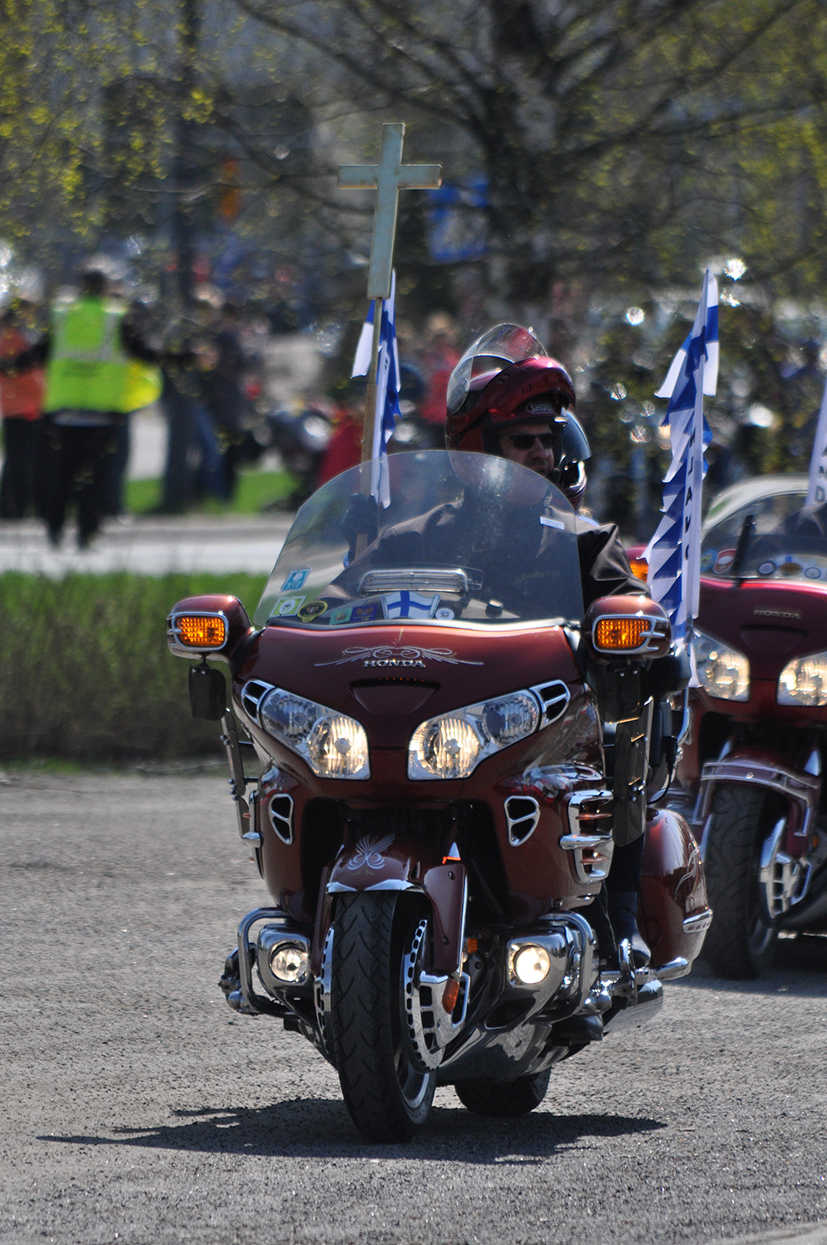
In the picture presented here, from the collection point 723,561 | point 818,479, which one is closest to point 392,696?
point 723,561

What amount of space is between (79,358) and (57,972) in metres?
7.98

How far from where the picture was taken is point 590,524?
5027mm

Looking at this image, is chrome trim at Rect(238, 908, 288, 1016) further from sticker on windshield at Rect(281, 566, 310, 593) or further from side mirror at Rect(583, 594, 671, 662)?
side mirror at Rect(583, 594, 671, 662)

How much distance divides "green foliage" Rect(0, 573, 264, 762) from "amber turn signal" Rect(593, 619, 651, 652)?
5.98 m

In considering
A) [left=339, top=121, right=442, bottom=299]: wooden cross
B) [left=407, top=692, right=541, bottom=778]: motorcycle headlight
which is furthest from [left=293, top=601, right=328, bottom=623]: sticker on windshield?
[left=339, top=121, right=442, bottom=299]: wooden cross

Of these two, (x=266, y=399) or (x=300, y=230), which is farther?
(x=266, y=399)

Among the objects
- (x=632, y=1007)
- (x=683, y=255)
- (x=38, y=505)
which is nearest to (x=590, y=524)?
(x=632, y=1007)

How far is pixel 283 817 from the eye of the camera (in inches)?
182

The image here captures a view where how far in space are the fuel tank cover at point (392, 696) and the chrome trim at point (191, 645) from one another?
45 centimetres

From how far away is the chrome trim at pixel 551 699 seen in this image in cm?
446

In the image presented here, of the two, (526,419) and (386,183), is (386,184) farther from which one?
(526,419)

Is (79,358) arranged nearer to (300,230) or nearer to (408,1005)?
(300,230)

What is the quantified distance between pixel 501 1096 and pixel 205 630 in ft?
4.26

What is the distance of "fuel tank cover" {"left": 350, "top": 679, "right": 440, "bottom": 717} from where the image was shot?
441 cm
